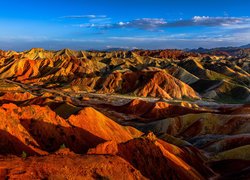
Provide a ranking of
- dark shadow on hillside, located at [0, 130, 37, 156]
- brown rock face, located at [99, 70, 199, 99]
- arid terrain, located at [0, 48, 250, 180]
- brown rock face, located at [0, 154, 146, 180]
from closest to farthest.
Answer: brown rock face, located at [0, 154, 146, 180]
arid terrain, located at [0, 48, 250, 180]
dark shadow on hillside, located at [0, 130, 37, 156]
brown rock face, located at [99, 70, 199, 99]

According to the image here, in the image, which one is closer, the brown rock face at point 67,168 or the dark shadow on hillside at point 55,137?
the brown rock face at point 67,168

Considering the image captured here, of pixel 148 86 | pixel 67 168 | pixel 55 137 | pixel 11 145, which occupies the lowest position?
pixel 148 86

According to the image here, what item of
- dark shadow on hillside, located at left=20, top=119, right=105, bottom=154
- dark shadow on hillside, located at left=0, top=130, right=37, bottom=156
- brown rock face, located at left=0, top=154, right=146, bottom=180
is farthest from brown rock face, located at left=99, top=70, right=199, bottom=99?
brown rock face, located at left=0, top=154, right=146, bottom=180

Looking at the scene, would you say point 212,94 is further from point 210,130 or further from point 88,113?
point 88,113

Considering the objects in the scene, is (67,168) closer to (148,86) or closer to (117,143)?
(117,143)

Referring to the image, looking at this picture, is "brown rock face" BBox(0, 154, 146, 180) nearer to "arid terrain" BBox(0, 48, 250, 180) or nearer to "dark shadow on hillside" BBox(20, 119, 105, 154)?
"arid terrain" BBox(0, 48, 250, 180)

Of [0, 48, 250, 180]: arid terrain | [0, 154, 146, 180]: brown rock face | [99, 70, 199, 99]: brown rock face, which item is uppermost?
[0, 154, 146, 180]: brown rock face

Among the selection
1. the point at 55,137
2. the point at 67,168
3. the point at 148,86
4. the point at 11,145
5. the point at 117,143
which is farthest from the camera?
the point at 148,86

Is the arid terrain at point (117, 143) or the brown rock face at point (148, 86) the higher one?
the arid terrain at point (117, 143)

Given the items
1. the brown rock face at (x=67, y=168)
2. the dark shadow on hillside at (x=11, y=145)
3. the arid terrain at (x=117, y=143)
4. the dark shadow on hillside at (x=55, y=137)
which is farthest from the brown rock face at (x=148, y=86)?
the brown rock face at (x=67, y=168)

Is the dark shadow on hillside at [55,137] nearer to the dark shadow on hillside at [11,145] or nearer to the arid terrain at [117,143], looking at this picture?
the arid terrain at [117,143]

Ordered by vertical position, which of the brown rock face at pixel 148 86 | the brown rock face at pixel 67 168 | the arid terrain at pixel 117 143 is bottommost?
the brown rock face at pixel 148 86

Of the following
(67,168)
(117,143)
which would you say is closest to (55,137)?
(117,143)
